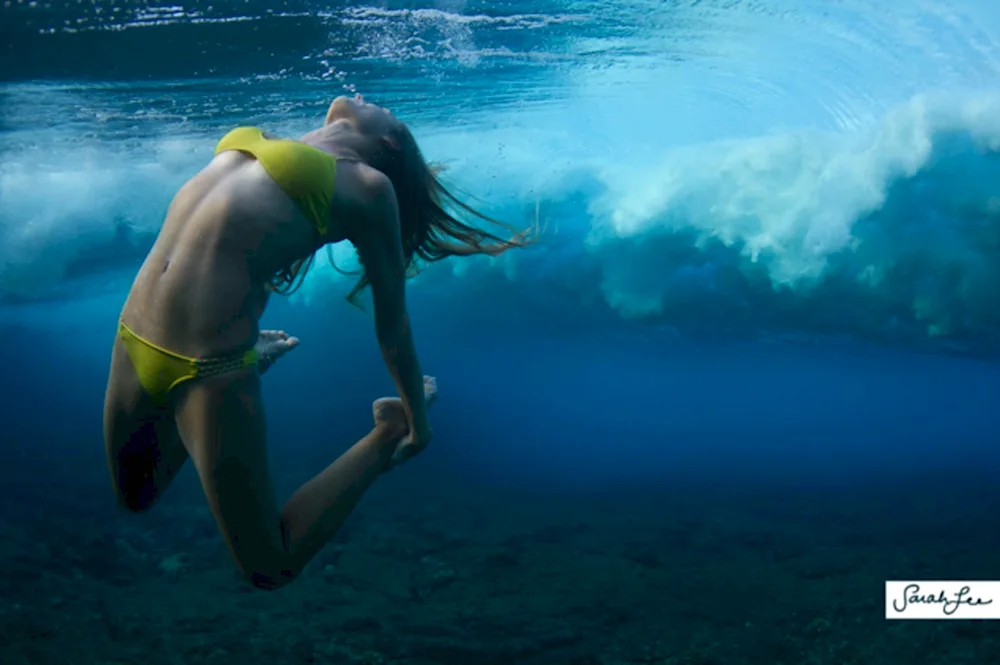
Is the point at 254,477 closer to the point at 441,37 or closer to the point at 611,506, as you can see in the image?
the point at 441,37

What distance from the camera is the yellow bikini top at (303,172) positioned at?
2.36m

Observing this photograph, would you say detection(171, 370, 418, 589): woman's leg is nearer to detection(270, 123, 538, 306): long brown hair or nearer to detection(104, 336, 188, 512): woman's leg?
detection(104, 336, 188, 512): woman's leg

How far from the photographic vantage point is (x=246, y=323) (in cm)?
241

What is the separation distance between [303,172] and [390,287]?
1.77 ft

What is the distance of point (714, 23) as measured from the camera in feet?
26.1

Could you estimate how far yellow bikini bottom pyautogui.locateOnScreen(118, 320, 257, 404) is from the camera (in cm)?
233

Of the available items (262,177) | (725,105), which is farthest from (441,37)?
(262,177)

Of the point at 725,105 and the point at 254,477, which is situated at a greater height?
the point at 725,105

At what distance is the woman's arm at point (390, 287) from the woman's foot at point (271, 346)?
0.71 metres

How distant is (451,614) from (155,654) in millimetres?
3311
